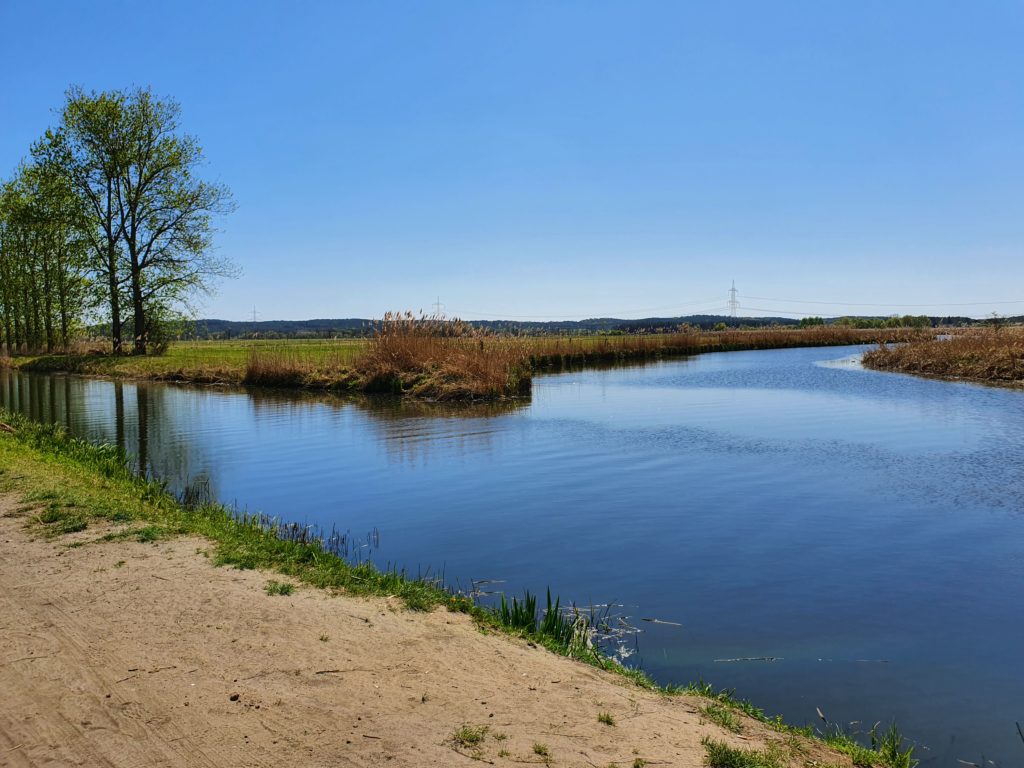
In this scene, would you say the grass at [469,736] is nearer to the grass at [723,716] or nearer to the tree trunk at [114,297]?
the grass at [723,716]

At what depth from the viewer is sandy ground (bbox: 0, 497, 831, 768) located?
→ 3623 mm

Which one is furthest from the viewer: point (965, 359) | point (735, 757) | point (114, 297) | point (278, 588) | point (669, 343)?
point (669, 343)

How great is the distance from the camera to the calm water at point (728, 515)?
5410 mm

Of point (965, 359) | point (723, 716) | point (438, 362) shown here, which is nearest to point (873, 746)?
point (723, 716)

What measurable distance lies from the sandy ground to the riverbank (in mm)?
13

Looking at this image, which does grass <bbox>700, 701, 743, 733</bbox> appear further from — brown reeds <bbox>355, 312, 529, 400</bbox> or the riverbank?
brown reeds <bbox>355, 312, 529, 400</bbox>

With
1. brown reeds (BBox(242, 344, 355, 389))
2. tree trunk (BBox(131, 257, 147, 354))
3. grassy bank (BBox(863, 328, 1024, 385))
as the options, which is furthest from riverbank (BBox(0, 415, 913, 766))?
tree trunk (BBox(131, 257, 147, 354))

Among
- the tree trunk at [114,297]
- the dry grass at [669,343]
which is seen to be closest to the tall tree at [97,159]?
the tree trunk at [114,297]

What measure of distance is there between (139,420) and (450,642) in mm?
16756

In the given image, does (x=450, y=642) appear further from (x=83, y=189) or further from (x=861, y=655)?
(x=83, y=189)

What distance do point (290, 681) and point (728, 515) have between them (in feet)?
21.8

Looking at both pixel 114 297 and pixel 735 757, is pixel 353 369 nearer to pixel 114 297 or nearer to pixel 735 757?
pixel 114 297

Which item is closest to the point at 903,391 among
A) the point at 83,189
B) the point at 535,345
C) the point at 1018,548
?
the point at 535,345

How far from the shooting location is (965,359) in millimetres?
32344
